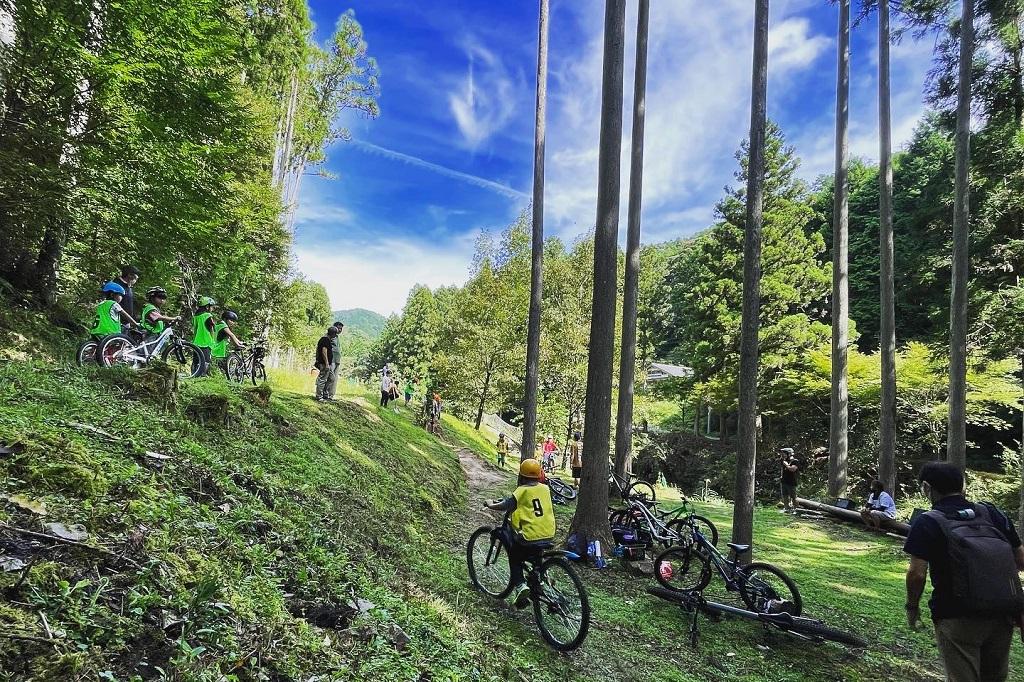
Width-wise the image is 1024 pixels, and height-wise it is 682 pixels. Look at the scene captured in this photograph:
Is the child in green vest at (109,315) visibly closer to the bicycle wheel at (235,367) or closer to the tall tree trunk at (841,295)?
the bicycle wheel at (235,367)

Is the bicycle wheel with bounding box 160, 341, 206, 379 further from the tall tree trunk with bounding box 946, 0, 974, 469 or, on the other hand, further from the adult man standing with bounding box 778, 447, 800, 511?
the tall tree trunk with bounding box 946, 0, 974, 469

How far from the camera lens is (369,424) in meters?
12.1

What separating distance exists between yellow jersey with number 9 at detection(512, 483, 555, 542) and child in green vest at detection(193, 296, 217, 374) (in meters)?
6.62

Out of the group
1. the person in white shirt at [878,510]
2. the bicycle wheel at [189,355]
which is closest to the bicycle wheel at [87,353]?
the bicycle wheel at [189,355]

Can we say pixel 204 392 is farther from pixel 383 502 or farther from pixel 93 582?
pixel 93 582

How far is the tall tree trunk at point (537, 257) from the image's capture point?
1184cm

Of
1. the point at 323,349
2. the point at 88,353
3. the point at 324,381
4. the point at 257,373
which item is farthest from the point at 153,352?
the point at 324,381

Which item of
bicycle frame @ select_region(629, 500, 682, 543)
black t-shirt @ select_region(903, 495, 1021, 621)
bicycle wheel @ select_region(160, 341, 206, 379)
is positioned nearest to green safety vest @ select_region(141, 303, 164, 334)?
bicycle wheel @ select_region(160, 341, 206, 379)

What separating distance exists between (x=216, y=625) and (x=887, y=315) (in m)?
16.1

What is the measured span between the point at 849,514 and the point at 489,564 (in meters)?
10.4

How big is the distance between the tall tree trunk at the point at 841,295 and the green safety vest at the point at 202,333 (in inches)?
602

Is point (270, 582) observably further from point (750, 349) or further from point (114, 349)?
point (750, 349)

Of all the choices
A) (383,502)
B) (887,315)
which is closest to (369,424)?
(383,502)

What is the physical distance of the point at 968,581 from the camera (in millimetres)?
3076
